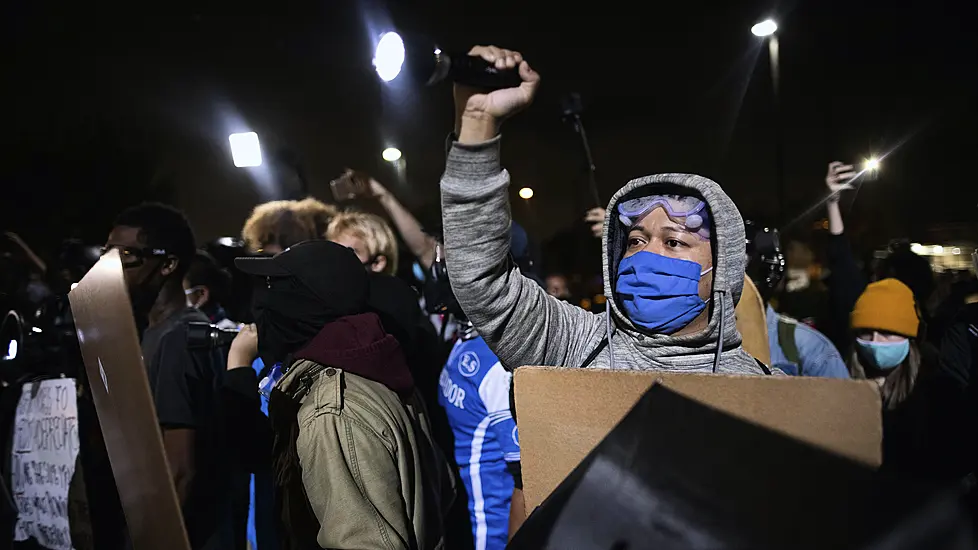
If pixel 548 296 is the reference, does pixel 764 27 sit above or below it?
above

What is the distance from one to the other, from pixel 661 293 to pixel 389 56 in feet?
2.87

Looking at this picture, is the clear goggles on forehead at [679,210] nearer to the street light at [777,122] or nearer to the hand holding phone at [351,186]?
the hand holding phone at [351,186]

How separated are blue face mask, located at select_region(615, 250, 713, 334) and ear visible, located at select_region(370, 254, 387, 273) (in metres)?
2.21

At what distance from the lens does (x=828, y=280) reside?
4152 millimetres

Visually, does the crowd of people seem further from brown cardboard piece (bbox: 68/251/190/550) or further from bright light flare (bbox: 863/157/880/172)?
brown cardboard piece (bbox: 68/251/190/550)

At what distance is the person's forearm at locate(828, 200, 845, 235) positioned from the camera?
3982mm

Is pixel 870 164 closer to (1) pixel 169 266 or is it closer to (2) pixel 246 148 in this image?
(1) pixel 169 266

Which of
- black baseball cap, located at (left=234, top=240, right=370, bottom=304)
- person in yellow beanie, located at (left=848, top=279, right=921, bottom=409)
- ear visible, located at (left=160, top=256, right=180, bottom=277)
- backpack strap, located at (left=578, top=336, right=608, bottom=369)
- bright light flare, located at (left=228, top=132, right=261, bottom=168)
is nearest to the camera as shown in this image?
backpack strap, located at (left=578, top=336, right=608, bottom=369)

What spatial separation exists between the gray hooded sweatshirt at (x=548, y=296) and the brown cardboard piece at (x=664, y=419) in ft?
1.12

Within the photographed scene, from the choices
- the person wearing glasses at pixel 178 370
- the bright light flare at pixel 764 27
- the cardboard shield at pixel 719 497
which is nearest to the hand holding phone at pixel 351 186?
the person wearing glasses at pixel 178 370

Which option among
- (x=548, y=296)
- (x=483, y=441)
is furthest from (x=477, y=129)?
(x=483, y=441)

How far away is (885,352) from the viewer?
3107 mm

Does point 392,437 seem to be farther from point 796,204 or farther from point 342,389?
point 796,204

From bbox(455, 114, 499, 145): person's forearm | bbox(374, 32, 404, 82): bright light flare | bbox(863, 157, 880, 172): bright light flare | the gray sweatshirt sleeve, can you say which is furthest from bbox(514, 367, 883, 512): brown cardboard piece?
bbox(863, 157, 880, 172): bright light flare
